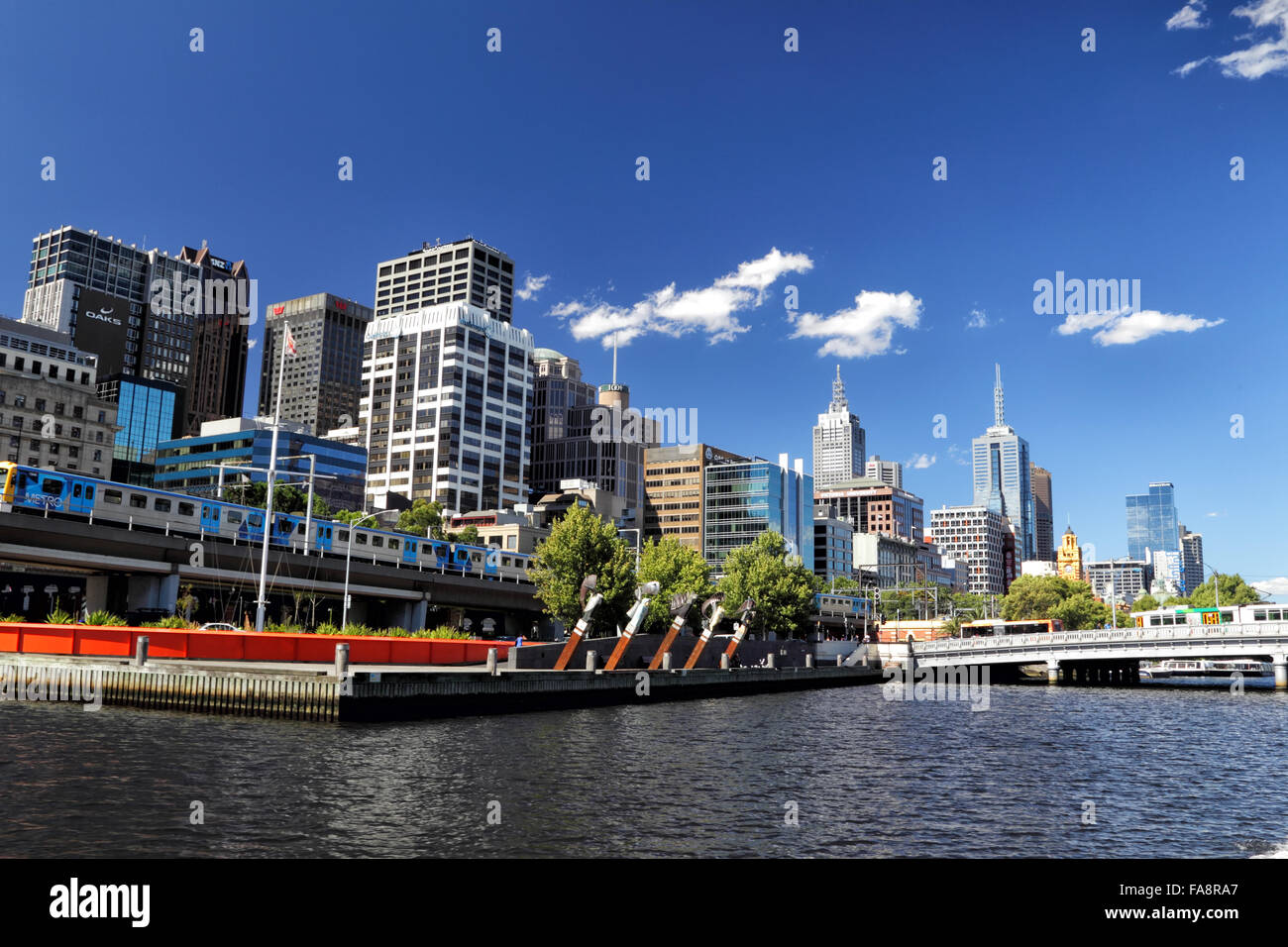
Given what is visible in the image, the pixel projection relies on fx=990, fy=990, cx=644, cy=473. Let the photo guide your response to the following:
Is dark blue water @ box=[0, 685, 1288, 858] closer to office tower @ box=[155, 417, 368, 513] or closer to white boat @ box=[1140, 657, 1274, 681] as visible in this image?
white boat @ box=[1140, 657, 1274, 681]

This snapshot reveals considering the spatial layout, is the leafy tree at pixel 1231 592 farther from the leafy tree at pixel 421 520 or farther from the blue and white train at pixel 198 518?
the blue and white train at pixel 198 518

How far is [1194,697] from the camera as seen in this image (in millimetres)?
85000

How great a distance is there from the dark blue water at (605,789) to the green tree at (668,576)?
189 ft

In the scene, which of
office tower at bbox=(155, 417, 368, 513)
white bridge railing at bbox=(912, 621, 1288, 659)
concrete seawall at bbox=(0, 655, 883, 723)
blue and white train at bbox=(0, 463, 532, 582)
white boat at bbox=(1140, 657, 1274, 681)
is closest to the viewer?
concrete seawall at bbox=(0, 655, 883, 723)

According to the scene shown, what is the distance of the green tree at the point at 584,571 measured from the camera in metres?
85.1

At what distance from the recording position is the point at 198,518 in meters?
74.6

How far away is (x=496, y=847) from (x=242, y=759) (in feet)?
39.3

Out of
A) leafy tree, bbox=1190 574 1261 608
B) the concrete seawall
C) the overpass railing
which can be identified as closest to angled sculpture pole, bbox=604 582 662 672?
the concrete seawall

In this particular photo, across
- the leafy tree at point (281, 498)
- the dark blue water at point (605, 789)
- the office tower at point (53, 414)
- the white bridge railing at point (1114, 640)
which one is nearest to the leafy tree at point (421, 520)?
the leafy tree at point (281, 498)

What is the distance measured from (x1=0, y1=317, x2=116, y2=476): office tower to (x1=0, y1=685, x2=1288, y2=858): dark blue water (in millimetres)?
143078

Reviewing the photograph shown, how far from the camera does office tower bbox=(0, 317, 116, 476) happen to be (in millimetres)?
157875

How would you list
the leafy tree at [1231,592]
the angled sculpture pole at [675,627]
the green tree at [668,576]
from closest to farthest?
1. the angled sculpture pole at [675,627]
2. the green tree at [668,576]
3. the leafy tree at [1231,592]
